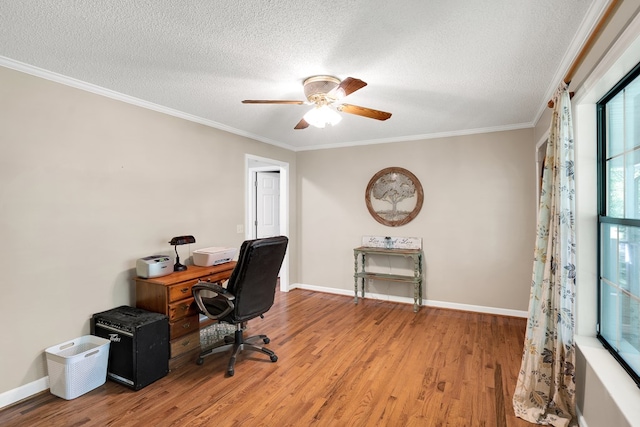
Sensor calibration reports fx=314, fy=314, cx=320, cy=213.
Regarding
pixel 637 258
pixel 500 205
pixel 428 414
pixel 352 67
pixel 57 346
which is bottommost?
pixel 428 414

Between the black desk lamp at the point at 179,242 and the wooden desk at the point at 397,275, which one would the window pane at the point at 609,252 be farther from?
the black desk lamp at the point at 179,242

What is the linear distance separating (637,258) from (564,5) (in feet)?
4.41

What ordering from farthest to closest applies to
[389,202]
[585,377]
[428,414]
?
[389,202], [428,414], [585,377]

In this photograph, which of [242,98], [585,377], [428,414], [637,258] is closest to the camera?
[637,258]

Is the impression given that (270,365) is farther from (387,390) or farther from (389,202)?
(389,202)

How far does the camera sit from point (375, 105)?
3135 mm

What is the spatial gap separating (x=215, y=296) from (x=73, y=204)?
4.53 ft

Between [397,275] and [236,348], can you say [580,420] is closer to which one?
[236,348]

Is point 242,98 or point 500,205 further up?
point 242,98

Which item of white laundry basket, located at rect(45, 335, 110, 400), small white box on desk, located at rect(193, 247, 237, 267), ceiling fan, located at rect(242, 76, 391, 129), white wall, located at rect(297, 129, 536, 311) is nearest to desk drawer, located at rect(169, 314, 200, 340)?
white laundry basket, located at rect(45, 335, 110, 400)

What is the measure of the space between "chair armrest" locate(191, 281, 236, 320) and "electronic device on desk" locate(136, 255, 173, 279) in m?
0.39

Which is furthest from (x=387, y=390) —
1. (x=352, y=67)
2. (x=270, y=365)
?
(x=352, y=67)

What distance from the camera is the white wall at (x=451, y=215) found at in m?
3.92

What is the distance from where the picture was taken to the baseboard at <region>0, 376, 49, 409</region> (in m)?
2.19
